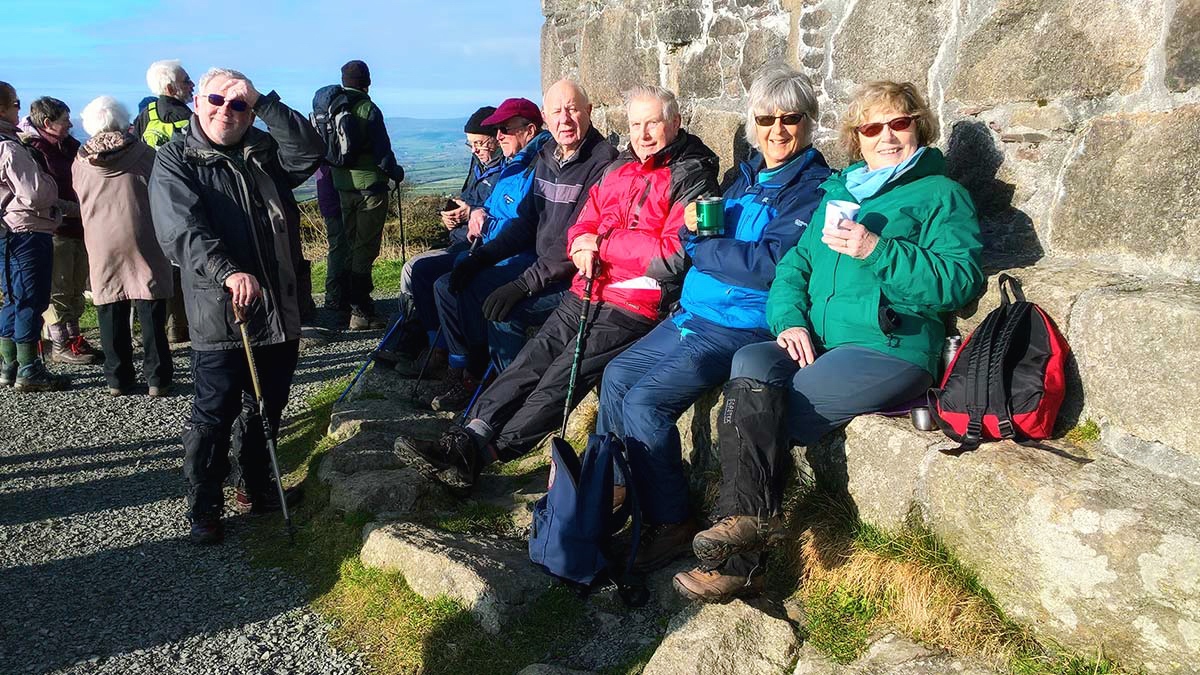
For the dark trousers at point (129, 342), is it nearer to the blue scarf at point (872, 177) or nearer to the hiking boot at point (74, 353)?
the hiking boot at point (74, 353)

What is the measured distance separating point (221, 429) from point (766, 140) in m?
2.67

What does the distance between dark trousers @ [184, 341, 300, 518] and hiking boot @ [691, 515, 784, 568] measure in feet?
7.39

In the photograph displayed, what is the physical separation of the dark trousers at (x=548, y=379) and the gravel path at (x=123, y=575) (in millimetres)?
1105

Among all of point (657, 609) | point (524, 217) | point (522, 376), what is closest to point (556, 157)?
point (524, 217)

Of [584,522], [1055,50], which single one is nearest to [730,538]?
[584,522]

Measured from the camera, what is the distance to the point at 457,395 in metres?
5.48

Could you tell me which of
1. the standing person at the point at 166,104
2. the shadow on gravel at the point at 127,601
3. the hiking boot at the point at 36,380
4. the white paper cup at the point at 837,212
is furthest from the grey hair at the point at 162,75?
the white paper cup at the point at 837,212

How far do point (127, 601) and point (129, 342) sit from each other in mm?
3325

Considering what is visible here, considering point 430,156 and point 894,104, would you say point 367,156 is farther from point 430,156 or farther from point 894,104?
point 430,156

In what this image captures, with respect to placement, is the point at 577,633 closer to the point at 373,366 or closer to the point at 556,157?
the point at 556,157

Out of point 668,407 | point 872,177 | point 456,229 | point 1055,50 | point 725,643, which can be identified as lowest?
point 725,643

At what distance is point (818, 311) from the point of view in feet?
11.7

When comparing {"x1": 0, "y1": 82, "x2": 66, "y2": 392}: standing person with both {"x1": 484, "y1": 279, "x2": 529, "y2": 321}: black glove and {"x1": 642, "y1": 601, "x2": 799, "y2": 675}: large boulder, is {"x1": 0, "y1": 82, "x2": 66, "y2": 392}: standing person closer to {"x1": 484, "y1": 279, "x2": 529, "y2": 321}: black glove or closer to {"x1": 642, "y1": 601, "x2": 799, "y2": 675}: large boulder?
{"x1": 484, "y1": 279, "x2": 529, "y2": 321}: black glove

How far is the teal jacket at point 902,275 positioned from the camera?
3.21 m
